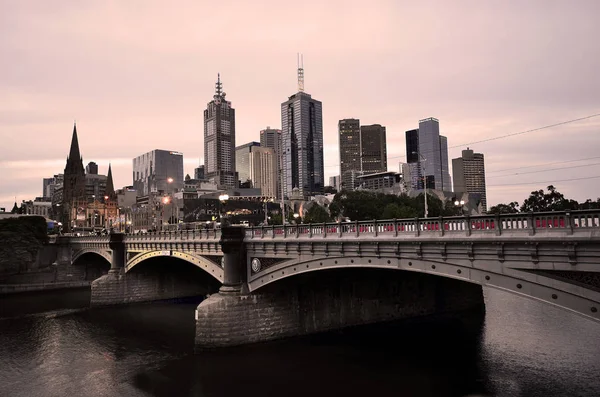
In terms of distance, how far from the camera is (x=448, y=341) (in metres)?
35.6

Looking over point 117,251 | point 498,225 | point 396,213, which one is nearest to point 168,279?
point 117,251

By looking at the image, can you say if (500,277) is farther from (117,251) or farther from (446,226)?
(117,251)

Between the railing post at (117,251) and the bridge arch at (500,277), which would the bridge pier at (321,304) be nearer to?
the bridge arch at (500,277)

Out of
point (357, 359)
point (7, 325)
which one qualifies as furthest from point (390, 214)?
point (7, 325)

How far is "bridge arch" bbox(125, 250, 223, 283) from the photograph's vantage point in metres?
39.7

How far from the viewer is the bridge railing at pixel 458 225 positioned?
17.4 m

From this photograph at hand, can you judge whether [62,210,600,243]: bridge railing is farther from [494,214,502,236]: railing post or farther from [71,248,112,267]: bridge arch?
[71,248,112,267]: bridge arch

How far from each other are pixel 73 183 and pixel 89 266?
110 metres

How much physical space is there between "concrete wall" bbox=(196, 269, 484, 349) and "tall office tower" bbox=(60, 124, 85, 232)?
163 m

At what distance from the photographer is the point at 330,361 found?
3075 centimetres

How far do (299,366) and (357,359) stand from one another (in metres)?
4.34

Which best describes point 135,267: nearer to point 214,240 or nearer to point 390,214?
point 214,240

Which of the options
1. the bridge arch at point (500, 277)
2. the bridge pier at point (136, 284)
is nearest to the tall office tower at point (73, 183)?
the bridge pier at point (136, 284)

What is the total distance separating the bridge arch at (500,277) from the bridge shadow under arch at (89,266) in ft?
211
